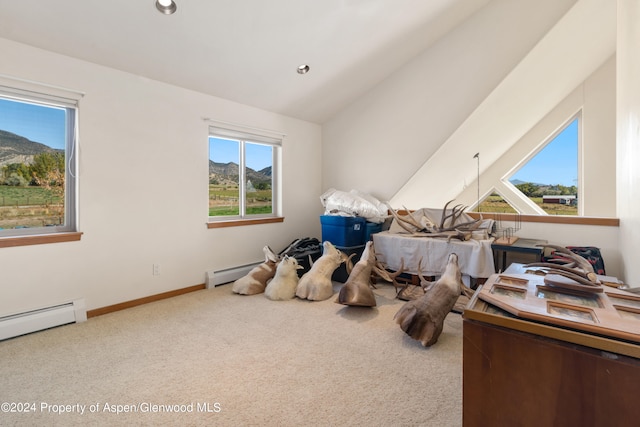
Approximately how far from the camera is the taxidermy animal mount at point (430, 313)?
2.25m

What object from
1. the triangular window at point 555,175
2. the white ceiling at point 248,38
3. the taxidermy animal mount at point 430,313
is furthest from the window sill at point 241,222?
the triangular window at point 555,175

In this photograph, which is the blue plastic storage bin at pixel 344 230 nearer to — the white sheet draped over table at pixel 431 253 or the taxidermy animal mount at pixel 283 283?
the white sheet draped over table at pixel 431 253

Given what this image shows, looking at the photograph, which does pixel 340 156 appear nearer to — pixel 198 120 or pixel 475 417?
pixel 198 120

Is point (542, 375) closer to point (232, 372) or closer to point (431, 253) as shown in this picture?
point (232, 372)

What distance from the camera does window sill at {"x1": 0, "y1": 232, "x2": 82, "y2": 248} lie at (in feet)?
7.93

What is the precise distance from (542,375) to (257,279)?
316 cm

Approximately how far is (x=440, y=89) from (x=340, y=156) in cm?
174

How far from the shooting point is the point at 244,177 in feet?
14.1

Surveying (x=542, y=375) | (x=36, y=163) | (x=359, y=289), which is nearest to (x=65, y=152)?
(x=36, y=163)

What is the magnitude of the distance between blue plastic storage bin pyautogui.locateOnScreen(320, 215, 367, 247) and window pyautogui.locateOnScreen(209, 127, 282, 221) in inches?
39.2

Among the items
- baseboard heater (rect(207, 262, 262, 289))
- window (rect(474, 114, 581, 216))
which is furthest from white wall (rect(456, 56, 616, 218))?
baseboard heater (rect(207, 262, 262, 289))

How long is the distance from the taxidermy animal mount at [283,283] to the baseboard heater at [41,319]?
65.9 inches

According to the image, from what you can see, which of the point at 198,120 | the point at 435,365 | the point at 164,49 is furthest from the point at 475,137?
the point at 164,49

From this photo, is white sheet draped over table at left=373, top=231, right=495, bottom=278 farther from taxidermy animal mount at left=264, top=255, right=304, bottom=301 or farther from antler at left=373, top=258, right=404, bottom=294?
taxidermy animal mount at left=264, top=255, right=304, bottom=301
